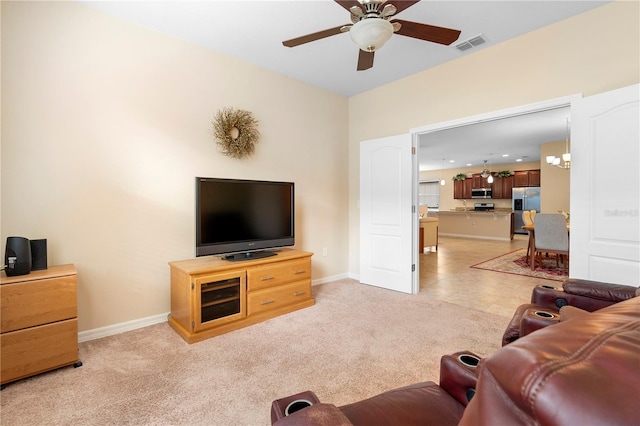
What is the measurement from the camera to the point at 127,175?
2.65m

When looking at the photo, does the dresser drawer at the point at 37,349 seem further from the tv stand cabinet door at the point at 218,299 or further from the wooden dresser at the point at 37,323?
the tv stand cabinet door at the point at 218,299

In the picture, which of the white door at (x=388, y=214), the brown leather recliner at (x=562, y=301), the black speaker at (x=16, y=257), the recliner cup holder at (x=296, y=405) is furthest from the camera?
the white door at (x=388, y=214)

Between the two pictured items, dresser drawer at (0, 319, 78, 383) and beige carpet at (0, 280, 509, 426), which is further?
dresser drawer at (0, 319, 78, 383)

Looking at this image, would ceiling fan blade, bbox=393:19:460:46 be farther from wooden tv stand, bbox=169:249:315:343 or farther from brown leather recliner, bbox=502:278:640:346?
wooden tv stand, bbox=169:249:315:343

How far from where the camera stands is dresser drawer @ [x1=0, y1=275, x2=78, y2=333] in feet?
6.05

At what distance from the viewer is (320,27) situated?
2729mm

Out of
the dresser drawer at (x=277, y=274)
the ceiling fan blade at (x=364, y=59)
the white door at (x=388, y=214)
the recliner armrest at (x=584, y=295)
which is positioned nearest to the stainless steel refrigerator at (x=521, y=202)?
the white door at (x=388, y=214)

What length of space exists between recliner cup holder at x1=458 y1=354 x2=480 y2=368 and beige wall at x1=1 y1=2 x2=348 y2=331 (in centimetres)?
268

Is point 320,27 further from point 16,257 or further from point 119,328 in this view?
point 119,328

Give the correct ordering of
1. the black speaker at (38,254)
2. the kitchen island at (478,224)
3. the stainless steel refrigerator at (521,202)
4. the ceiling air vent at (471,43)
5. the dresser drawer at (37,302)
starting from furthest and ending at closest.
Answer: the stainless steel refrigerator at (521,202) < the kitchen island at (478,224) < the ceiling air vent at (471,43) < the black speaker at (38,254) < the dresser drawer at (37,302)

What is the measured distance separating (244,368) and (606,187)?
10.2ft

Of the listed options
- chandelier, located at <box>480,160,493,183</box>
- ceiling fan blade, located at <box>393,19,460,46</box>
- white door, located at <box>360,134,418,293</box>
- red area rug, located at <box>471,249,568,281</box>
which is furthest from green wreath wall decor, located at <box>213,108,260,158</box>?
chandelier, located at <box>480,160,493,183</box>

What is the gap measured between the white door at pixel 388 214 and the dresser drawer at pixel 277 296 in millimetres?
1245

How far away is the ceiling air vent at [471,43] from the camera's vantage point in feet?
9.62
